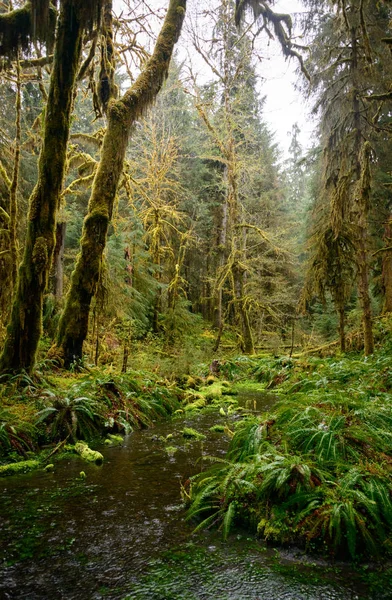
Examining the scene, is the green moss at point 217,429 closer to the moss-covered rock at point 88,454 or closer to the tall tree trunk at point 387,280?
the moss-covered rock at point 88,454

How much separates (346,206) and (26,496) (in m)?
9.54

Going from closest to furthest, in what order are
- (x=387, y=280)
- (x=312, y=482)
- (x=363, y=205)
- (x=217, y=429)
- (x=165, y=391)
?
(x=312, y=482) → (x=217, y=429) → (x=165, y=391) → (x=363, y=205) → (x=387, y=280)

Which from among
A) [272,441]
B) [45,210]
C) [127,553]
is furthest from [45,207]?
[127,553]

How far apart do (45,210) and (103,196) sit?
2081 millimetres

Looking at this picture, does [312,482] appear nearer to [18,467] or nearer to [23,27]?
[18,467]

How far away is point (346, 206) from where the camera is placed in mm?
10023

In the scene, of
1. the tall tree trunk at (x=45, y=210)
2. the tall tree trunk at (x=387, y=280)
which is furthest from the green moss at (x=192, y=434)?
the tall tree trunk at (x=387, y=280)

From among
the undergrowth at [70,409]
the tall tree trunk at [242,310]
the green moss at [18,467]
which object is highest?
the tall tree trunk at [242,310]

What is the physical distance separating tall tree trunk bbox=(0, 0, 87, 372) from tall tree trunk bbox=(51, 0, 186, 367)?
1.47 m

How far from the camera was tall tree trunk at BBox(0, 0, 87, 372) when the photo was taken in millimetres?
6500

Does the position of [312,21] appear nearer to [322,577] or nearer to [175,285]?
[175,285]

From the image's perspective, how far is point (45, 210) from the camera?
6742 mm

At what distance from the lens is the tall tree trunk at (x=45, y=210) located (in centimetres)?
650

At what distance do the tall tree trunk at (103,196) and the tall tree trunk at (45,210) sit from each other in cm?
147
